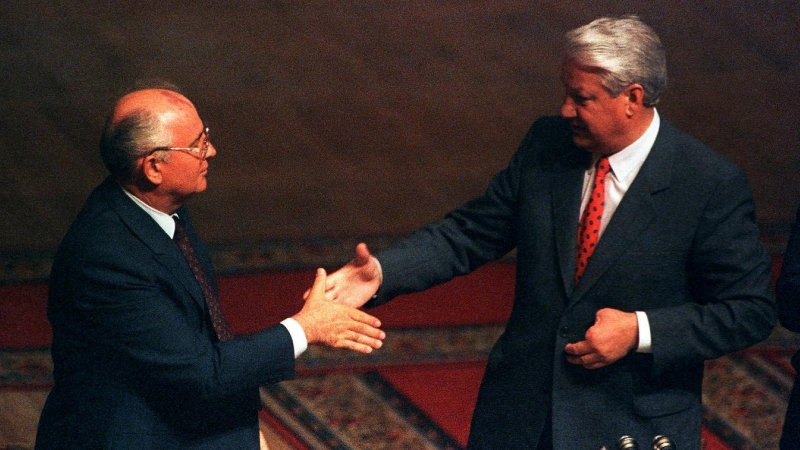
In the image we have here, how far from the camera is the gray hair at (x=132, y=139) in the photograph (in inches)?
109

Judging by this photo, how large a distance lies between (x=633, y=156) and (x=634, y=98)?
15 cm

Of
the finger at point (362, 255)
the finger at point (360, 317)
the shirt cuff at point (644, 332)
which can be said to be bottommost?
the finger at point (360, 317)

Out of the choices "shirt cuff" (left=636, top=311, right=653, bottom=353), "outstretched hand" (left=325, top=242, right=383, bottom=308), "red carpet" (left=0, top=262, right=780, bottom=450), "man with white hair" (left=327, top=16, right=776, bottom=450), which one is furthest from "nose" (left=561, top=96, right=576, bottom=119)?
"red carpet" (left=0, top=262, right=780, bottom=450)

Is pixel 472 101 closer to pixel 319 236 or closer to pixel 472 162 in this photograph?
pixel 472 162

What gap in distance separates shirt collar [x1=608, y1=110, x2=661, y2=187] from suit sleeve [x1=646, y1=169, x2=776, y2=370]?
19 cm

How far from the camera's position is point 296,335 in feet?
9.52

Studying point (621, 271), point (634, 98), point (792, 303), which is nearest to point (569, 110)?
Result: point (634, 98)

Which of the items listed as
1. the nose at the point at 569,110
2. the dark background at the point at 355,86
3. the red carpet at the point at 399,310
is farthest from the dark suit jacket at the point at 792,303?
the dark background at the point at 355,86

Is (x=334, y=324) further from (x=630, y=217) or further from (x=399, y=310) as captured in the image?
(x=399, y=310)

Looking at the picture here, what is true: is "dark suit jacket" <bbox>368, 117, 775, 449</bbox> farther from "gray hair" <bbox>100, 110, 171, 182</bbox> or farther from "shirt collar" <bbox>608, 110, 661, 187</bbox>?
"gray hair" <bbox>100, 110, 171, 182</bbox>

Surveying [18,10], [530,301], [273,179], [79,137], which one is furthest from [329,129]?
[530,301]

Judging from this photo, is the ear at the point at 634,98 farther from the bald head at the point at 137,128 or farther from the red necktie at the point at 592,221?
the bald head at the point at 137,128

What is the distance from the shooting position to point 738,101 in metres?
6.54

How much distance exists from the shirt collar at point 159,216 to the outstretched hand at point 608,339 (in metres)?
1.00
